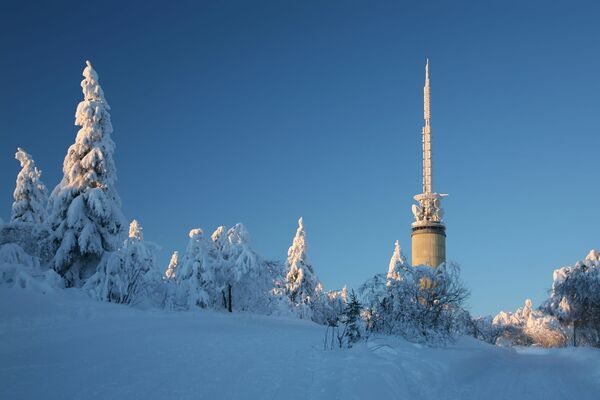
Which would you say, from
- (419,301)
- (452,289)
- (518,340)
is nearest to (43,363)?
(419,301)

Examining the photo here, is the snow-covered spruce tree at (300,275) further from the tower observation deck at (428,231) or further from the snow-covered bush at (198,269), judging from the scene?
the tower observation deck at (428,231)

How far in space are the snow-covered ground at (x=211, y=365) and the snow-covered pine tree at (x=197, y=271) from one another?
16.3 metres

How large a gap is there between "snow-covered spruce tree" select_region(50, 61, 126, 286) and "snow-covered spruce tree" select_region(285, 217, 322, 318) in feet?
85.7

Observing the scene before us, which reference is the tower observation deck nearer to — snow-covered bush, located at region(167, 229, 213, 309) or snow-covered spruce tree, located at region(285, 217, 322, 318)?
snow-covered spruce tree, located at region(285, 217, 322, 318)

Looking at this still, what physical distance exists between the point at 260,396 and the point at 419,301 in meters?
12.4

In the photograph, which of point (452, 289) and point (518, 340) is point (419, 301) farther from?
point (518, 340)

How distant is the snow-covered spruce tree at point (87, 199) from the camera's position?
76.4 ft

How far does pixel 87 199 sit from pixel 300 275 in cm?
2838

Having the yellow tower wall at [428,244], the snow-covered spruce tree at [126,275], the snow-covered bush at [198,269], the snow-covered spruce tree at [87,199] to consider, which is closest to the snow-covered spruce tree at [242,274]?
the snow-covered bush at [198,269]

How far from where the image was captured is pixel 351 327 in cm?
1426

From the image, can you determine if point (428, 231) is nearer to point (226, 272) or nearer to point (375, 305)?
point (226, 272)

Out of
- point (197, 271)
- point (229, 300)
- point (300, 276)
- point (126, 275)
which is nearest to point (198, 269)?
point (197, 271)

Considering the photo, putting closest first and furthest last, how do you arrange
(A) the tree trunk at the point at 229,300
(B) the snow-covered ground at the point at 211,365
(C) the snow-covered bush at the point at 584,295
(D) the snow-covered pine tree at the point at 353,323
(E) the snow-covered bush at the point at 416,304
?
(B) the snow-covered ground at the point at 211,365 < (D) the snow-covered pine tree at the point at 353,323 < (E) the snow-covered bush at the point at 416,304 < (C) the snow-covered bush at the point at 584,295 < (A) the tree trunk at the point at 229,300

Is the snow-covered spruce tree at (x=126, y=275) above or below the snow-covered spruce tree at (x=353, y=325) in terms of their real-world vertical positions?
above
